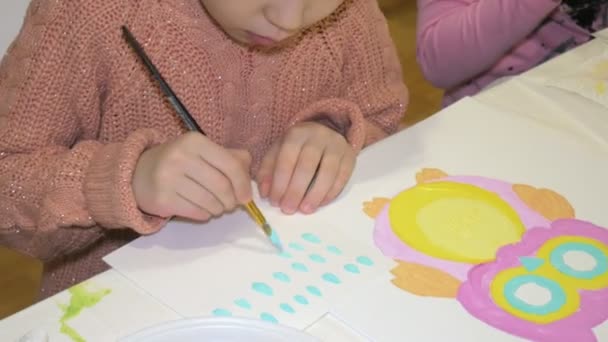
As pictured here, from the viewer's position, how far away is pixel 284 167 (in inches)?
28.8

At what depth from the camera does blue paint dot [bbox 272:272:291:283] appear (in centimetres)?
62

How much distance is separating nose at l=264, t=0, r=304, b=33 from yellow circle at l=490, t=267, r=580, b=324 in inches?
10.6

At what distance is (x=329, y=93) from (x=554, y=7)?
39 centimetres

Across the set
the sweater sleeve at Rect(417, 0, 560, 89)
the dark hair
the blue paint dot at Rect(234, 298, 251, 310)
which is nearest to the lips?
the blue paint dot at Rect(234, 298, 251, 310)

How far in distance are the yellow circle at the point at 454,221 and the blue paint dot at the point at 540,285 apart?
0.11 feet

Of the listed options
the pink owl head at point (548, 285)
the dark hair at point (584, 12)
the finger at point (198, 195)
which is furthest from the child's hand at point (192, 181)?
the dark hair at point (584, 12)

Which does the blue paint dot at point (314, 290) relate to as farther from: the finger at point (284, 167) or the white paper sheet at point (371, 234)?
the finger at point (284, 167)

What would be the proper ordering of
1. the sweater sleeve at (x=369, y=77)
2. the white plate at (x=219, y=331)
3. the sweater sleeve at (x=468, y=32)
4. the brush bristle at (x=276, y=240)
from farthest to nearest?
1. the sweater sleeve at (x=468, y=32)
2. the sweater sleeve at (x=369, y=77)
3. the brush bristle at (x=276, y=240)
4. the white plate at (x=219, y=331)

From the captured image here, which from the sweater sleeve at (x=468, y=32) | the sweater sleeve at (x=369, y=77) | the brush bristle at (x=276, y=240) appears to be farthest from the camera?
the sweater sleeve at (x=468, y=32)

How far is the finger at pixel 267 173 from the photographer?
2.39 ft

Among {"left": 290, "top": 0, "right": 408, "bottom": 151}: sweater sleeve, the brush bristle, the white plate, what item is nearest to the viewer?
the white plate

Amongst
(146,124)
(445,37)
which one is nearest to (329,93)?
(146,124)

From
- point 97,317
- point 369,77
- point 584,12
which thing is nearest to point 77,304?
point 97,317

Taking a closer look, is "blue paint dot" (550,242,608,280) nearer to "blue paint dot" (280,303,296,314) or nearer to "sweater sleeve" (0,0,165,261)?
"blue paint dot" (280,303,296,314)
